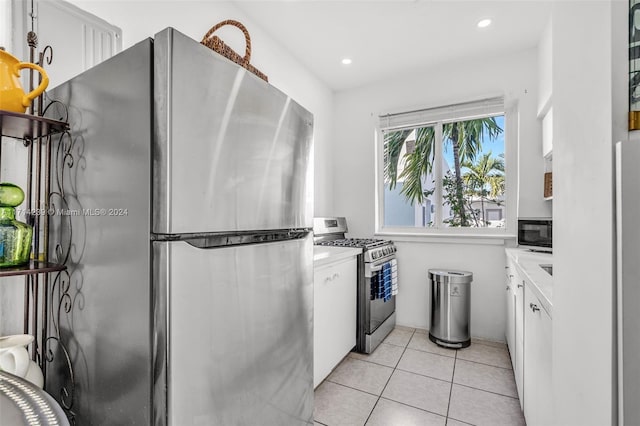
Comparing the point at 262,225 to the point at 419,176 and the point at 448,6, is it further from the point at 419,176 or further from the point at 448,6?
the point at 419,176

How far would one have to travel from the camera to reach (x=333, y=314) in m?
2.10

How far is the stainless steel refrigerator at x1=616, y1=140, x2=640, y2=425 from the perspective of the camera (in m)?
0.55

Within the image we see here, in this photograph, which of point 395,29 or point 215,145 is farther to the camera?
point 395,29

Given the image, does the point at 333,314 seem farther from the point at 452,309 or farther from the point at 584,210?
the point at 584,210

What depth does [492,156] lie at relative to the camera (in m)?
2.95

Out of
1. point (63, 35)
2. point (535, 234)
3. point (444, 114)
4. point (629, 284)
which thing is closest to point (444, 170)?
point (444, 114)

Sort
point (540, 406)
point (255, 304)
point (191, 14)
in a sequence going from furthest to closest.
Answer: point (191, 14)
point (540, 406)
point (255, 304)

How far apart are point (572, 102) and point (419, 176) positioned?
2.68 meters

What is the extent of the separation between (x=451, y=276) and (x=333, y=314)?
125cm

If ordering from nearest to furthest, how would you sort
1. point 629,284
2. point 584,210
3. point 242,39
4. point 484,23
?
point 629,284 → point 584,210 → point 242,39 → point 484,23

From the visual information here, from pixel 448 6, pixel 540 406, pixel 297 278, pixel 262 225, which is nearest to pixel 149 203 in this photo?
pixel 262 225

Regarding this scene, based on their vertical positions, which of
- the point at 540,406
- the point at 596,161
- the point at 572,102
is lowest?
the point at 540,406

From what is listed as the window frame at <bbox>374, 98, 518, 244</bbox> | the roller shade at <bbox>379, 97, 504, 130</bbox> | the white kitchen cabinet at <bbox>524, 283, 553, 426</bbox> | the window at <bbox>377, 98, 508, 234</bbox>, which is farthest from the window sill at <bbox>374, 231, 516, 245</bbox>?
the white kitchen cabinet at <bbox>524, 283, 553, 426</bbox>

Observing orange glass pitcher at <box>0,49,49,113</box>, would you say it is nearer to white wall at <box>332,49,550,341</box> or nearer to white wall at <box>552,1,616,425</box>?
white wall at <box>552,1,616,425</box>
